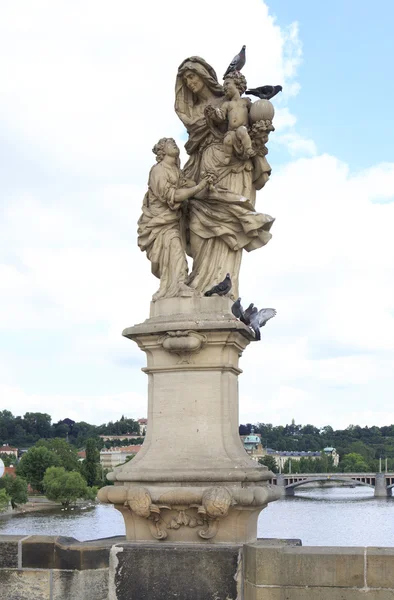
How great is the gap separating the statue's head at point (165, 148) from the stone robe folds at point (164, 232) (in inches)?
3.3

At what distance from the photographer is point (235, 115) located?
739 cm

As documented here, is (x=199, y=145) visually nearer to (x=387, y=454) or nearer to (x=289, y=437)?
(x=387, y=454)

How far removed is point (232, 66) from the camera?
7555mm

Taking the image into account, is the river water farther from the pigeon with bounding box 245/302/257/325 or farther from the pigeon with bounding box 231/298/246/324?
the pigeon with bounding box 231/298/246/324

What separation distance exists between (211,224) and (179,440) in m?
Result: 1.71

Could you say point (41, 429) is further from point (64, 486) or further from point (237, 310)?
point (237, 310)

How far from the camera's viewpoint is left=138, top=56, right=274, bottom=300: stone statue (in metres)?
7.27

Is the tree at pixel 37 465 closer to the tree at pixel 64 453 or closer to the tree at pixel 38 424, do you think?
the tree at pixel 64 453

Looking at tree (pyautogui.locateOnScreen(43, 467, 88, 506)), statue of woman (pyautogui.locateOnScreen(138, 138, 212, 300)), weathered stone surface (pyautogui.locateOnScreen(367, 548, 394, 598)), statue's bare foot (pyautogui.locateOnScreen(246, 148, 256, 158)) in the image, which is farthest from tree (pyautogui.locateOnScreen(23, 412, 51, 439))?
weathered stone surface (pyautogui.locateOnScreen(367, 548, 394, 598))

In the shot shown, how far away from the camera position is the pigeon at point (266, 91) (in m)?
7.54

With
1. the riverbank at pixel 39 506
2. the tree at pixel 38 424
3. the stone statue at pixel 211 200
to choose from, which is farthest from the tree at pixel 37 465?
the stone statue at pixel 211 200

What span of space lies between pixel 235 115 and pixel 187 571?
138 inches

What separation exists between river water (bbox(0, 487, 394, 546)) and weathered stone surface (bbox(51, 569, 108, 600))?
113 ft

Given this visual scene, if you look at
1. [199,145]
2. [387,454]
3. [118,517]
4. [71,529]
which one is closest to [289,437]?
[387,454]
